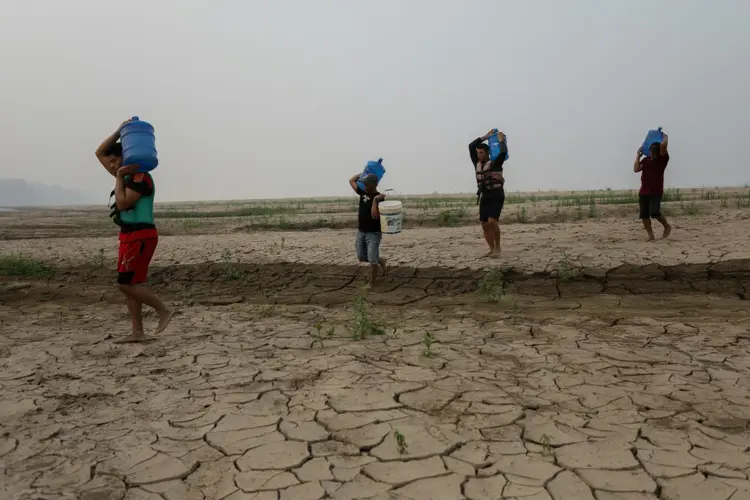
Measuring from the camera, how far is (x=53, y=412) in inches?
118

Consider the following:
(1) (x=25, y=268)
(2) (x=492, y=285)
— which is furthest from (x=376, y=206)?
(1) (x=25, y=268)

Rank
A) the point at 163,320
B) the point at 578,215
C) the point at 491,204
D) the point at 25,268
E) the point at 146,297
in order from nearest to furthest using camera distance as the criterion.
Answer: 1. the point at 146,297
2. the point at 163,320
3. the point at 491,204
4. the point at 25,268
5. the point at 578,215

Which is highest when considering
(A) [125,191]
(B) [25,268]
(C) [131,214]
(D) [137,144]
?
(D) [137,144]

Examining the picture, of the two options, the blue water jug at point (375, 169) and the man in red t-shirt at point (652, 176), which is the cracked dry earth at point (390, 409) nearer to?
the blue water jug at point (375, 169)

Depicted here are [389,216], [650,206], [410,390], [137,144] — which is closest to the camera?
[410,390]

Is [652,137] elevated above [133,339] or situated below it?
above

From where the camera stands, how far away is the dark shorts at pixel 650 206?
721 centimetres

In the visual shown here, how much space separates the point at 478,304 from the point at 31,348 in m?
4.03

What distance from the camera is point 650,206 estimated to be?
7293 millimetres

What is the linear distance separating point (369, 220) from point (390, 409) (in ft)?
11.2

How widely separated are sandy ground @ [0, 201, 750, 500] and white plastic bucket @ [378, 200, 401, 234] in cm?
82

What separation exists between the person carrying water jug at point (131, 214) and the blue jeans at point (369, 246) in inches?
101

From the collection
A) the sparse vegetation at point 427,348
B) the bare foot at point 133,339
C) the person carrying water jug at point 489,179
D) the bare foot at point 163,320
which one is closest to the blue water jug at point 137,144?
the bare foot at point 163,320

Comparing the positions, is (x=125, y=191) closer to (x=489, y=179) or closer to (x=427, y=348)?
(x=427, y=348)
